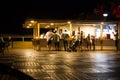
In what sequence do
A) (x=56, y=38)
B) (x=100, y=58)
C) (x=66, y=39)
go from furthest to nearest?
(x=66, y=39)
(x=56, y=38)
(x=100, y=58)

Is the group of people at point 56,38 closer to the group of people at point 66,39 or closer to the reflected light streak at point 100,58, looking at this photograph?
the group of people at point 66,39

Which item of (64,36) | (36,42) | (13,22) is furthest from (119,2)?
(13,22)

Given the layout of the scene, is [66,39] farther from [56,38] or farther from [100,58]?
[100,58]

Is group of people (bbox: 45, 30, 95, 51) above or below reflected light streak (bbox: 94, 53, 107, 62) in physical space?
above

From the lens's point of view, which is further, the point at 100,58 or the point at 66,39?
the point at 66,39

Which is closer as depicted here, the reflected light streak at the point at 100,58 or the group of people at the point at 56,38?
the reflected light streak at the point at 100,58

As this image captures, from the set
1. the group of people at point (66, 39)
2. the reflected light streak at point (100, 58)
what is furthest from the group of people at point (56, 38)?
the reflected light streak at point (100, 58)

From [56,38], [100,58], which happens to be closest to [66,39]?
[56,38]

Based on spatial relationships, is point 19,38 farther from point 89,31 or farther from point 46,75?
point 46,75

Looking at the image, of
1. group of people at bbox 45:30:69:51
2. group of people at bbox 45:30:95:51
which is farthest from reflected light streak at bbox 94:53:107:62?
group of people at bbox 45:30:69:51

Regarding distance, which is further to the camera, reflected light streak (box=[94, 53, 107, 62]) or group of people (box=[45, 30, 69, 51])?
group of people (box=[45, 30, 69, 51])

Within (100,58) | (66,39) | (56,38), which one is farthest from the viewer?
(66,39)

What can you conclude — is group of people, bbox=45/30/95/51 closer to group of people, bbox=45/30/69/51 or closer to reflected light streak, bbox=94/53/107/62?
group of people, bbox=45/30/69/51

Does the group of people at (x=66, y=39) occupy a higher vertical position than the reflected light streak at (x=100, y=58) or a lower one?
higher
